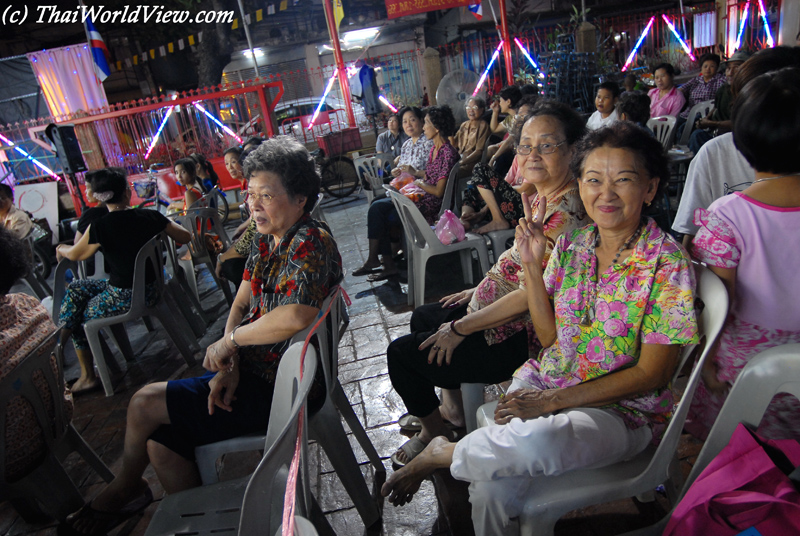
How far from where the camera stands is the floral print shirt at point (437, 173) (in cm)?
414

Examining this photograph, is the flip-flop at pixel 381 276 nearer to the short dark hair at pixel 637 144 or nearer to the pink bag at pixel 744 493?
the short dark hair at pixel 637 144

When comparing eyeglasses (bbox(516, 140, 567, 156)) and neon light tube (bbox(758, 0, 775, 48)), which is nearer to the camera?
eyeglasses (bbox(516, 140, 567, 156))

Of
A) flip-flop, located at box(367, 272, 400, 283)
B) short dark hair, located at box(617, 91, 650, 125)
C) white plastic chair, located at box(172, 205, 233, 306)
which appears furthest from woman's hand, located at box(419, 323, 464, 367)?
short dark hair, located at box(617, 91, 650, 125)

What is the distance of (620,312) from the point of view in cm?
137

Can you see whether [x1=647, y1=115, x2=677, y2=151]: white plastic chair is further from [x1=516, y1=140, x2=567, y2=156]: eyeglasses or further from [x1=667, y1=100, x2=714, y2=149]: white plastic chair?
[x1=516, y1=140, x2=567, y2=156]: eyeglasses

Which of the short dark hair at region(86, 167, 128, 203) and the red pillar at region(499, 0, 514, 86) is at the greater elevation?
the red pillar at region(499, 0, 514, 86)

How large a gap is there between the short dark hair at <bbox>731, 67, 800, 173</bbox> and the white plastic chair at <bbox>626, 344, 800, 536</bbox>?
1.87ft

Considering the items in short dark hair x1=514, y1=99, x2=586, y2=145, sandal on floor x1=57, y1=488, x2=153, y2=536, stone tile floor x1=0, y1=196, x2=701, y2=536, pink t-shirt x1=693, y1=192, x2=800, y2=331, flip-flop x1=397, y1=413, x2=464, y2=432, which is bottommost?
stone tile floor x1=0, y1=196, x2=701, y2=536

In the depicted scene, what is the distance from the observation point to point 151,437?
67.9 inches

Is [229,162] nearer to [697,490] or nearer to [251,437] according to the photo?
[251,437]

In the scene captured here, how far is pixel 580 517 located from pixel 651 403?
62cm

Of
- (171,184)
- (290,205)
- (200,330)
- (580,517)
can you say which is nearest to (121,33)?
(171,184)

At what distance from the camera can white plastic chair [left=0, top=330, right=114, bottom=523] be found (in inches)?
71.1

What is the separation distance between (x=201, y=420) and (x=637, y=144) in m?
1.69
